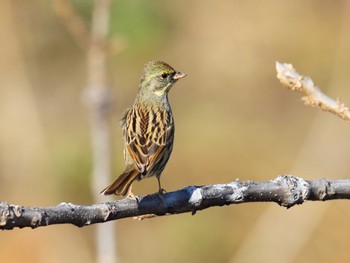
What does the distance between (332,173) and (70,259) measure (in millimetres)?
3109

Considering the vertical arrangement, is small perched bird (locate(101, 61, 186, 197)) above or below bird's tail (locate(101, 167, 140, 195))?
above

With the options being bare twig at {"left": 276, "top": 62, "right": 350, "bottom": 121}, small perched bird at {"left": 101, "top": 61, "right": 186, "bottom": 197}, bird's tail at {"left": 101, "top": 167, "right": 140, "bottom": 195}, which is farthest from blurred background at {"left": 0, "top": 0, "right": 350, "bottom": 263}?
bare twig at {"left": 276, "top": 62, "right": 350, "bottom": 121}

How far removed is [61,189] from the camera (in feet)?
33.4

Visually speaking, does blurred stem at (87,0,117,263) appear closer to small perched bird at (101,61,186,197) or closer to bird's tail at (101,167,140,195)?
small perched bird at (101,61,186,197)

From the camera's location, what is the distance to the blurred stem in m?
5.60

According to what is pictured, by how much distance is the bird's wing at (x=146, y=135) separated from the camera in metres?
4.80

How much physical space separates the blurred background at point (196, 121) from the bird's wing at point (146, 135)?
2.74 m

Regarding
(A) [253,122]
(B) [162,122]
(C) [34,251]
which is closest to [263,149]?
(A) [253,122]

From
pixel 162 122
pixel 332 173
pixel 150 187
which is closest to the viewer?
pixel 162 122

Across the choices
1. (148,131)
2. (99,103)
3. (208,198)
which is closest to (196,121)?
(99,103)

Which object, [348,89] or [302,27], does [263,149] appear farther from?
[302,27]

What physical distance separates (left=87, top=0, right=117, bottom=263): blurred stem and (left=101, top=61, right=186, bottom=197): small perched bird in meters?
0.25

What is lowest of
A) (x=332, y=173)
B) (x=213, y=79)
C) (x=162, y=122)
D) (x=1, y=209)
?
(x=1, y=209)

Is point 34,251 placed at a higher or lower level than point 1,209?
higher
